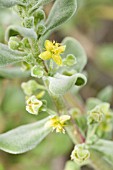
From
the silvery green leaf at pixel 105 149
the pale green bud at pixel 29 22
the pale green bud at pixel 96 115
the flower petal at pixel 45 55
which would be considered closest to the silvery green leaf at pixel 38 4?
the pale green bud at pixel 29 22

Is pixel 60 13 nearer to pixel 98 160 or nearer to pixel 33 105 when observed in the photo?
pixel 33 105

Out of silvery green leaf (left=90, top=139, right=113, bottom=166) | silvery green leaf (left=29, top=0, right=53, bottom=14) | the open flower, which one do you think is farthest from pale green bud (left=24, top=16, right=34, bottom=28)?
silvery green leaf (left=90, top=139, right=113, bottom=166)

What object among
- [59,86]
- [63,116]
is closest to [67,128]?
[63,116]

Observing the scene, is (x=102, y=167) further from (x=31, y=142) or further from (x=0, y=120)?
(x=0, y=120)

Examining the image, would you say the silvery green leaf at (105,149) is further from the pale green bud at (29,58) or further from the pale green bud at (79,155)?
the pale green bud at (29,58)

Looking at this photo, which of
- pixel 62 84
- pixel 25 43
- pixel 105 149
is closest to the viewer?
pixel 62 84

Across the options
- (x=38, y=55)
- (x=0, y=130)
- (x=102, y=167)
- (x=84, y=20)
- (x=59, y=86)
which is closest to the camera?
(x=59, y=86)

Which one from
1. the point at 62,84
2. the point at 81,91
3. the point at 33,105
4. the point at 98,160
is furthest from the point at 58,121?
the point at 81,91

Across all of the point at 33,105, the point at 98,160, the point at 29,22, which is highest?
the point at 29,22
